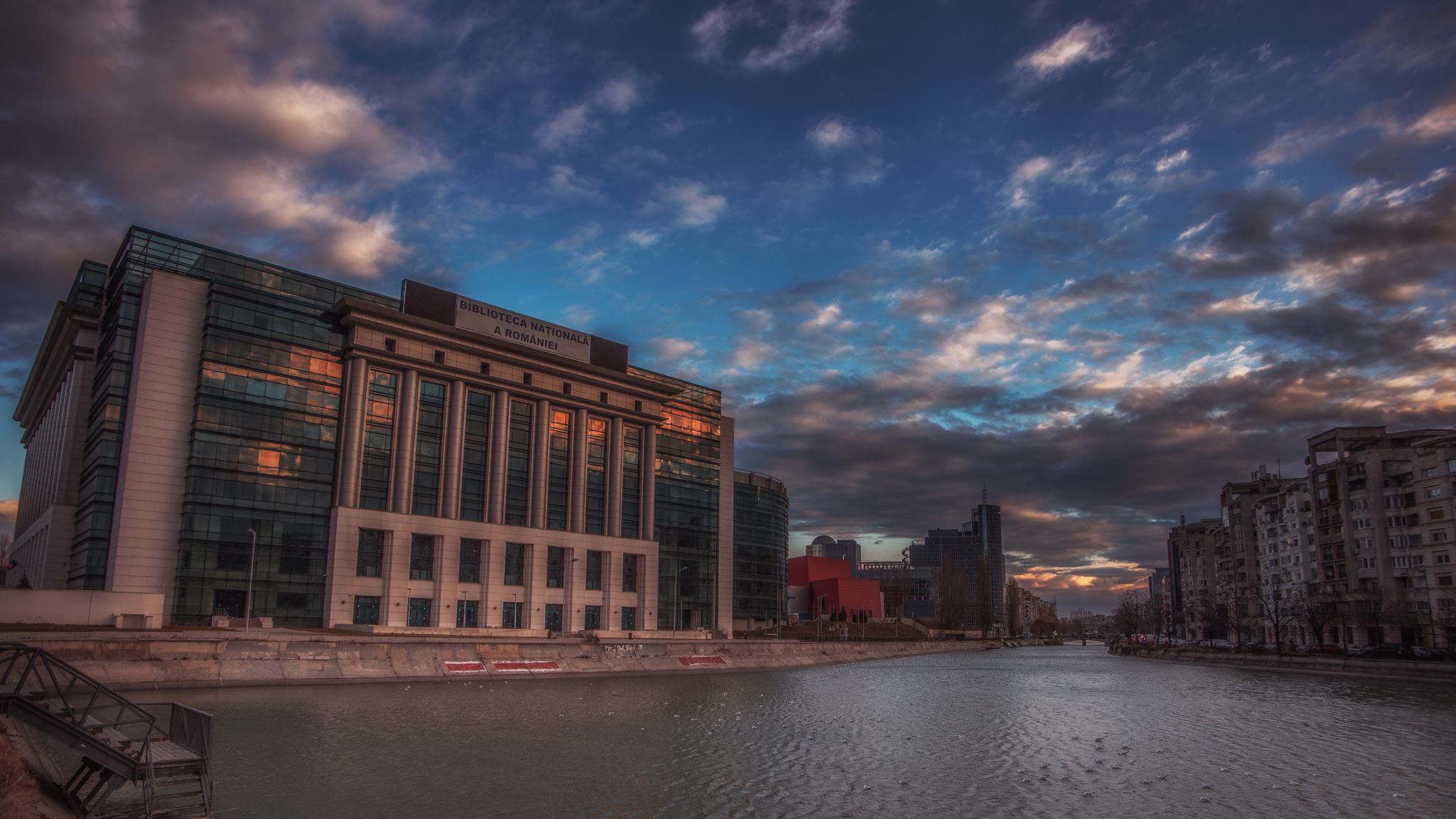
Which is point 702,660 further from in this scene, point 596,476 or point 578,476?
point 596,476

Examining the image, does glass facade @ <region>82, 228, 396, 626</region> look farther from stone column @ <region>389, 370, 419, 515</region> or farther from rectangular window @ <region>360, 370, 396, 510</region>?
stone column @ <region>389, 370, 419, 515</region>

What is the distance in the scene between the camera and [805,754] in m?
39.9

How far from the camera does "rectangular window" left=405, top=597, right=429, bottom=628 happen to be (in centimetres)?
10275

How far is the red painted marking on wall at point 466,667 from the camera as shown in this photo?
73.2 metres

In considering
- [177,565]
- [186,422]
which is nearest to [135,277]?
[186,422]

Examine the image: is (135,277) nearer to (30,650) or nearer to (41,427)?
(41,427)

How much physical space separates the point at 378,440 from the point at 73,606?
3578 centimetres

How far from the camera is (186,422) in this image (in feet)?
300

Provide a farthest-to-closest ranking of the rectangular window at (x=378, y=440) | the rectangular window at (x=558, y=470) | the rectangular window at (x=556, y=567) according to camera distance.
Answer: the rectangular window at (x=558, y=470)
the rectangular window at (x=556, y=567)
the rectangular window at (x=378, y=440)

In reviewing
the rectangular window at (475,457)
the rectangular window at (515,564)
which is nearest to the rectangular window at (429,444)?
the rectangular window at (475,457)

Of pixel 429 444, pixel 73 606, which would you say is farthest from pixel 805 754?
pixel 429 444

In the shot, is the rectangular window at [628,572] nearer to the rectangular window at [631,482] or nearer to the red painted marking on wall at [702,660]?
the rectangular window at [631,482]

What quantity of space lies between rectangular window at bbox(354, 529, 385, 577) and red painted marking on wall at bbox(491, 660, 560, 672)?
30406mm

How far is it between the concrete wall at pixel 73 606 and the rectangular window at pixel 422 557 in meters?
28.0
